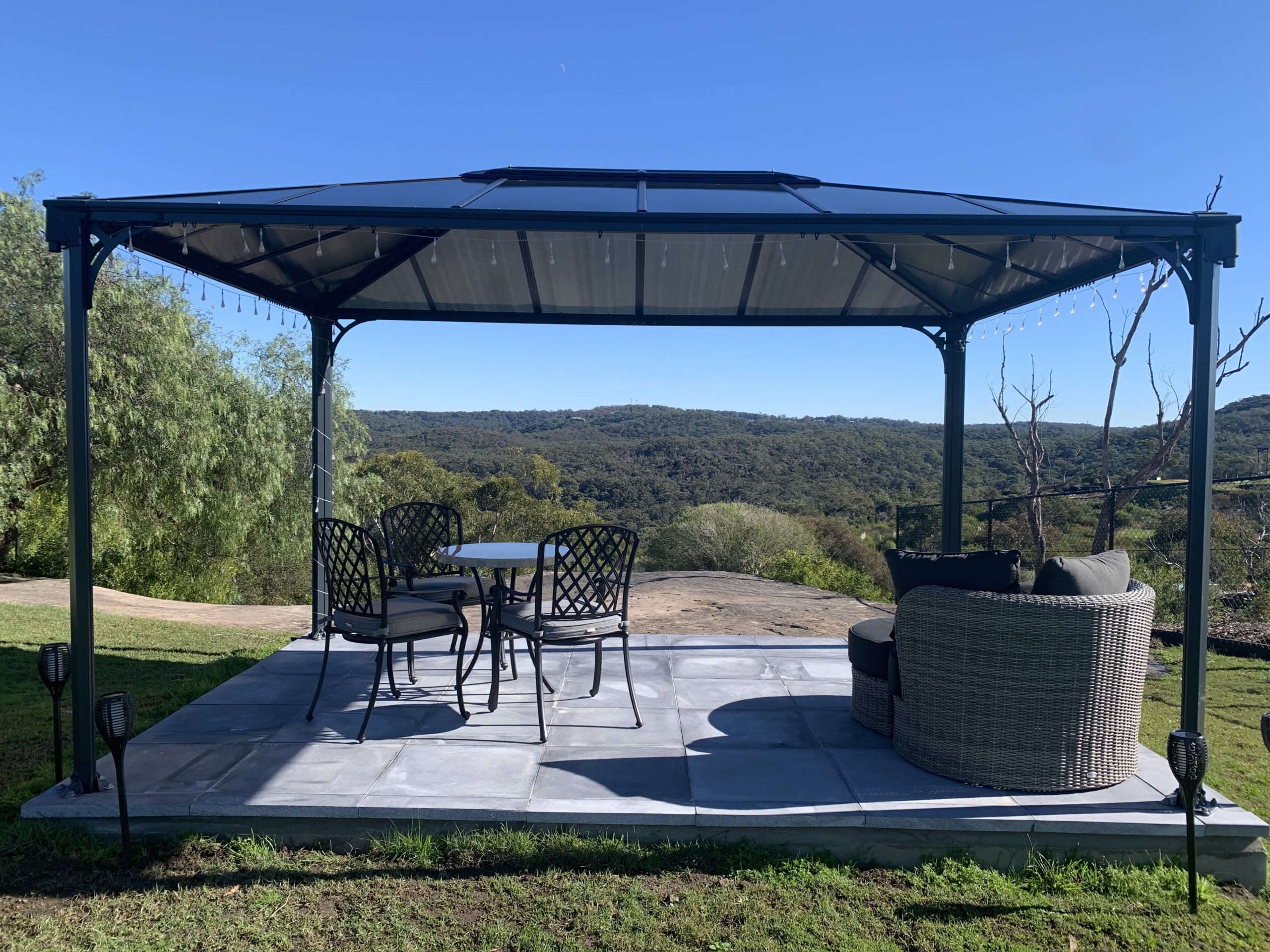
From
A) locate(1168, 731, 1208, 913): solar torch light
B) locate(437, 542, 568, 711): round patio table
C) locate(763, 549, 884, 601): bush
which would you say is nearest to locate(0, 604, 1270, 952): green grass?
locate(1168, 731, 1208, 913): solar torch light

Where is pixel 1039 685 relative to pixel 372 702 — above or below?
above

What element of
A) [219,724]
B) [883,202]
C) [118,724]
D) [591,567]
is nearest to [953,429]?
[883,202]

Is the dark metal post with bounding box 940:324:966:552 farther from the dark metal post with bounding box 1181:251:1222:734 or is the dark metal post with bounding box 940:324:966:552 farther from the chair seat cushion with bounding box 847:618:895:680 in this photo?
the dark metal post with bounding box 1181:251:1222:734

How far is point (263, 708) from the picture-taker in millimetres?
3785

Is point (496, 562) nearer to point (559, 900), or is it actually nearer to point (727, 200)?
point (559, 900)

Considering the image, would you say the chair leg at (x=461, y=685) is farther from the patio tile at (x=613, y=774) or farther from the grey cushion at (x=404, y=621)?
the patio tile at (x=613, y=774)

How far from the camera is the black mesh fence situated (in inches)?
Answer: 340

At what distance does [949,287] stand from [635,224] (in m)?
2.81

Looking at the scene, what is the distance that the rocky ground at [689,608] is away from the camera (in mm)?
6895

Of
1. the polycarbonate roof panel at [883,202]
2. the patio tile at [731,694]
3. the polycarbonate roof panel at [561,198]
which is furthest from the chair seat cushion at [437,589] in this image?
the polycarbonate roof panel at [883,202]

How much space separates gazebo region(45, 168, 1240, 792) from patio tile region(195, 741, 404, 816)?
1.69ft

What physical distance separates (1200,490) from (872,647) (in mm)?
1369

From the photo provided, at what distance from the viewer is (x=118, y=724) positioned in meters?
2.40

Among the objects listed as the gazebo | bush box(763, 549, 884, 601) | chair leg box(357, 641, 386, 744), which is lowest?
bush box(763, 549, 884, 601)
